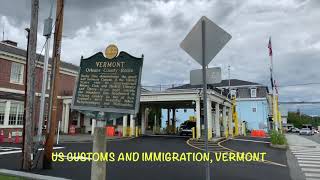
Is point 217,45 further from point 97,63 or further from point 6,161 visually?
point 6,161

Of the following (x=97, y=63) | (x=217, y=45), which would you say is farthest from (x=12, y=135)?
(x=217, y=45)

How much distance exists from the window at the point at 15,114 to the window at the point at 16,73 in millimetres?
2071

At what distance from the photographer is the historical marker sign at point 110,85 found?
721cm

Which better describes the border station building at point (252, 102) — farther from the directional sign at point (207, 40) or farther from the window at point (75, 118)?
the directional sign at point (207, 40)

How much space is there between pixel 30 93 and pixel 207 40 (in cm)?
721

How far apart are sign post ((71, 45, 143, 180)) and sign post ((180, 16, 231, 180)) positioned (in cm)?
150

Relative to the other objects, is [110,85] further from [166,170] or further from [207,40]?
[166,170]

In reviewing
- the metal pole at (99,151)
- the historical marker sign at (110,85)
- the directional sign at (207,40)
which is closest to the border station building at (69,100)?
the historical marker sign at (110,85)

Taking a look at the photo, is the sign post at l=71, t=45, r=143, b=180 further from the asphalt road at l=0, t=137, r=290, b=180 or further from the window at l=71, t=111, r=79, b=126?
the window at l=71, t=111, r=79, b=126

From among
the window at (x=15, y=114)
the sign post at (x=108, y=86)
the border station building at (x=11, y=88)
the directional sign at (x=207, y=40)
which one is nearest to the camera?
the directional sign at (x=207, y=40)

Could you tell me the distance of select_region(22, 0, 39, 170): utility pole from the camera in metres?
10.9

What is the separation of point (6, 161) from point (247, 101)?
5680cm

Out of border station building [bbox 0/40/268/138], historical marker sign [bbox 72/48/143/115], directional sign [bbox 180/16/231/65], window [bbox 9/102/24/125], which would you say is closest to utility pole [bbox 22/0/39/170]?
historical marker sign [bbox 72/48/143/115]

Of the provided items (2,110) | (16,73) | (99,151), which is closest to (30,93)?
(99,151)
